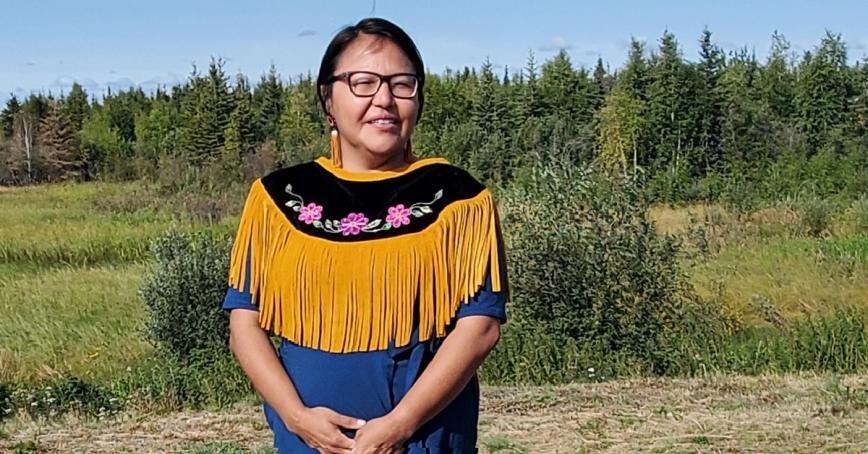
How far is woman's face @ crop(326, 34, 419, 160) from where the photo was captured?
194 centimetres

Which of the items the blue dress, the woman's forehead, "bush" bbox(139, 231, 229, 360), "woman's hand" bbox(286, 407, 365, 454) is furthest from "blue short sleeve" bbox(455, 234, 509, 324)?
"bush" bbox(139, 231, 229, 360)

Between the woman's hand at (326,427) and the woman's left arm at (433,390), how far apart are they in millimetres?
22

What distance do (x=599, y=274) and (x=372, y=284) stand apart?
7625 mm

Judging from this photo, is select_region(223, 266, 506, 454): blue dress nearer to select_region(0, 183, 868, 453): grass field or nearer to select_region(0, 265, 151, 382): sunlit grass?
select_region(0, 183, 868, 453): grass field

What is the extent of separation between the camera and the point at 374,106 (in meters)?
1.94

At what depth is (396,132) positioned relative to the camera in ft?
6.41

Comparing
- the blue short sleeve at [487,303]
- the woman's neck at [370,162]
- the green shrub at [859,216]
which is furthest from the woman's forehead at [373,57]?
the green shrub at [859,216]

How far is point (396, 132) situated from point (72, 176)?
3979 centimetres

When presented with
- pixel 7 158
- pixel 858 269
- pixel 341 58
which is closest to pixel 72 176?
pixel 7 158

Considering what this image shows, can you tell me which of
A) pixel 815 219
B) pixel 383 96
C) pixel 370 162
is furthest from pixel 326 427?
pixel 815 219

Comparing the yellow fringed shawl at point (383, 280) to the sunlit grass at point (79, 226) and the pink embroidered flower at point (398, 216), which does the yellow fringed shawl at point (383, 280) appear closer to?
the pink embroidered flower at point (398, 216)

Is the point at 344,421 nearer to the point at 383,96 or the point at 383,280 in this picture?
the point at 383,280

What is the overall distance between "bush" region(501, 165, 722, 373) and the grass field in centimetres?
211

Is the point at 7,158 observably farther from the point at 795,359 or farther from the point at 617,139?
the point at 795,359
